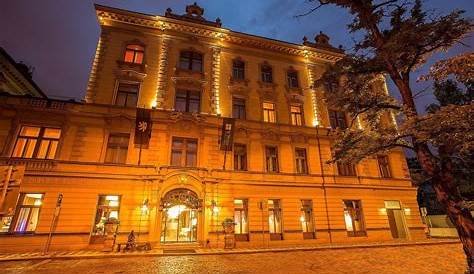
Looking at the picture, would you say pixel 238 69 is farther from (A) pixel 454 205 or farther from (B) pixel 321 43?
(A) pixel 454 205

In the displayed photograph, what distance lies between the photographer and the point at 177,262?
36.0ft

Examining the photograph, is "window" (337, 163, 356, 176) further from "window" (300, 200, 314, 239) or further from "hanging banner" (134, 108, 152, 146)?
"hanging banner" (134, 108, 152, 146)

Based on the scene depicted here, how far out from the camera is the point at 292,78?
76.4 ft

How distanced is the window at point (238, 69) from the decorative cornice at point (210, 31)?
187 cm

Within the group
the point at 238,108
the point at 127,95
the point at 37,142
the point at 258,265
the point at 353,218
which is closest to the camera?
the point at 258,265

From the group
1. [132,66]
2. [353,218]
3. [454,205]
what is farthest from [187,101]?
[454,205]

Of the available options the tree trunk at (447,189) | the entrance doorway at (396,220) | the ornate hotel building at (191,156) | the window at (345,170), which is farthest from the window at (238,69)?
the entrance doorway at (396,220)

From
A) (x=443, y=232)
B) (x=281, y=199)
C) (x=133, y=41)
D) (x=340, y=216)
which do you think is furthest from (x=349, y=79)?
(x=443, y=232)

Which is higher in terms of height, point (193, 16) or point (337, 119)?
point (193, 16)

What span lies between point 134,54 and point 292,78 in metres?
14.0

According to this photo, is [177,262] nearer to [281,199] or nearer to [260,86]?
[281,199]

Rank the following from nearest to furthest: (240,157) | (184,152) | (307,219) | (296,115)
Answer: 1. (184,152)
2. (307,219)
3. (240,157)
4. (296,115)

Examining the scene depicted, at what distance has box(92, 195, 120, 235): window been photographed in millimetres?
14734

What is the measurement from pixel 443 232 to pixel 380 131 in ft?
64.2
